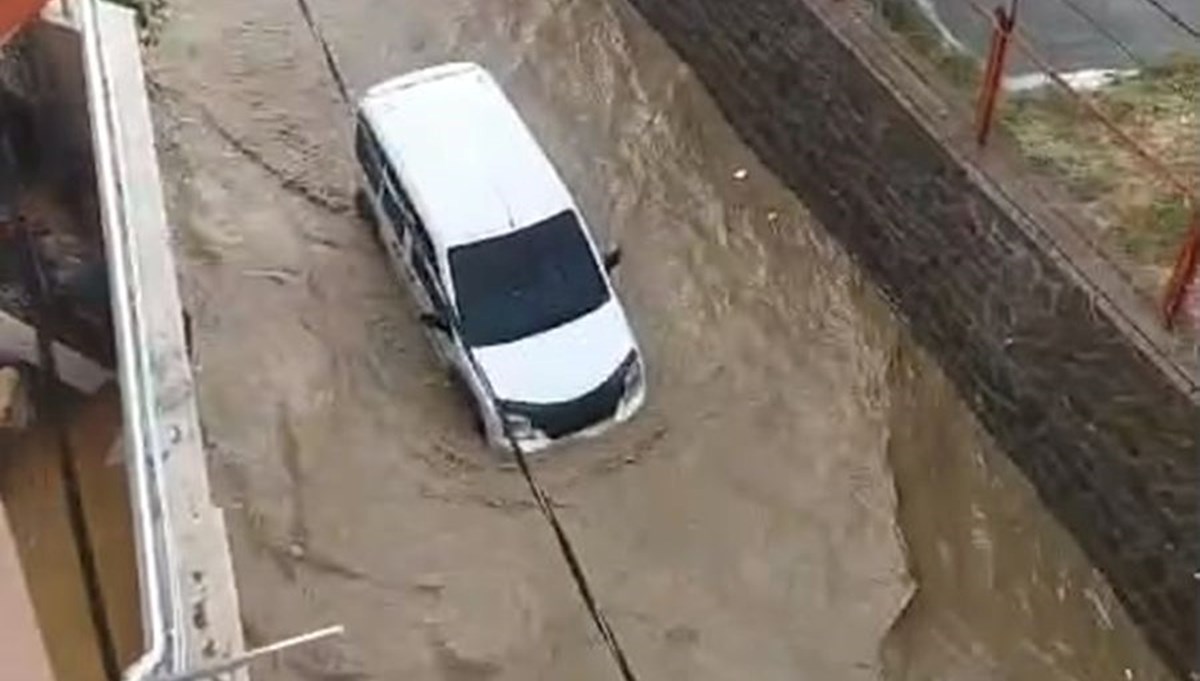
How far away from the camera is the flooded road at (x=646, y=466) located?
945 cm

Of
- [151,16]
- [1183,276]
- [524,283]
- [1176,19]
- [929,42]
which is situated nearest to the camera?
[1183,276]

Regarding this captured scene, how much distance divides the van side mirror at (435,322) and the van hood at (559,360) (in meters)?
0.35

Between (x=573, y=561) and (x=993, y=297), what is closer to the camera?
(x=573, y=561)

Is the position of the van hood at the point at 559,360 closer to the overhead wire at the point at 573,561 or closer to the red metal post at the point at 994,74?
the overhead wire at the point at 573,561

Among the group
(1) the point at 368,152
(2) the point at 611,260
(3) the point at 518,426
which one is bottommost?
(3) the point at 518,426

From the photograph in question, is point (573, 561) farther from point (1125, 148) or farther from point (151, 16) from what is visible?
point (151, 16)

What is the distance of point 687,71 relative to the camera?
43.2 feet

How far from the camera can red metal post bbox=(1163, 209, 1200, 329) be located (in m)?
8.59

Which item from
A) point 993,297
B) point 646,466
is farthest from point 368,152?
point 993,297

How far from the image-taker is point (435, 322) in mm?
10688

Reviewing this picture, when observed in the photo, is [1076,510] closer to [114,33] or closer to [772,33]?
[772,33]

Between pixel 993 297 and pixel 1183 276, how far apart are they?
4.45 ft

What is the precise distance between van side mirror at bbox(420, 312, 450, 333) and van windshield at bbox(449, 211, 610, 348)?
0.19 metres

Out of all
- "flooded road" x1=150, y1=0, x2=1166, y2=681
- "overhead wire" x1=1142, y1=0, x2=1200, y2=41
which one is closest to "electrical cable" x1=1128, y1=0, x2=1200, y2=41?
"overhead wire" x1=1142, y1=0, x2=1200, y2=41
